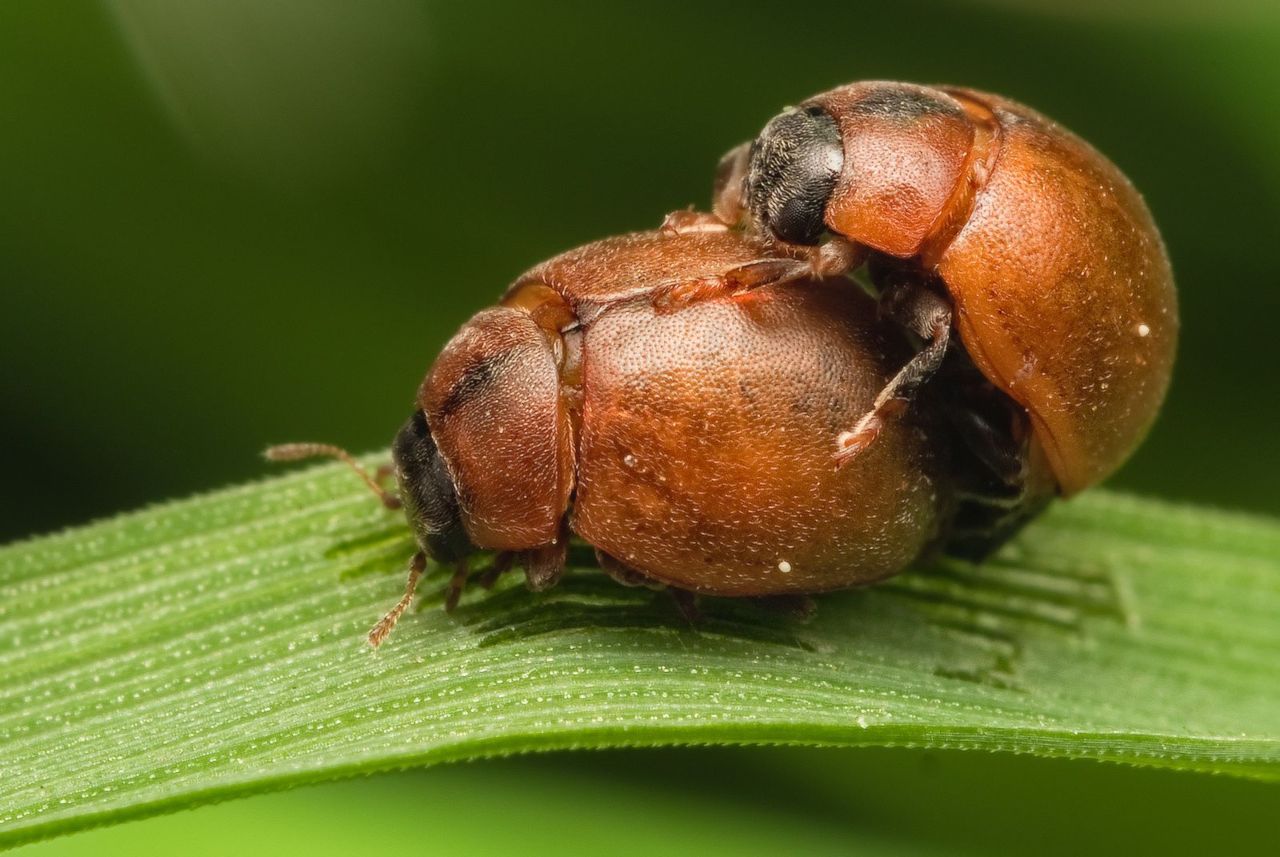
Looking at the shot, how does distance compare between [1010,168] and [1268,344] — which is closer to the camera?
[1010,168]

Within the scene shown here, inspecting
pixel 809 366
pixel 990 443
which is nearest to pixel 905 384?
pixel 809 366

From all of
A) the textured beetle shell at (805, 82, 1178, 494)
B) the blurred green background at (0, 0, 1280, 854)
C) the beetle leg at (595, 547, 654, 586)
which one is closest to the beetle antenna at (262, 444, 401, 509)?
the beetle leg at (595, 547, 654, 586)

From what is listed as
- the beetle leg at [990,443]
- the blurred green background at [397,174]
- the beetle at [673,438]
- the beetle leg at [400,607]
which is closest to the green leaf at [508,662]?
the beetle leg at [400,607]

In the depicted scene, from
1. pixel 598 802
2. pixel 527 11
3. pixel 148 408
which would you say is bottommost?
pixel 598 802

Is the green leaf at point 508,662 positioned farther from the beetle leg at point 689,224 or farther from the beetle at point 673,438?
the beetle leg at point 689,224

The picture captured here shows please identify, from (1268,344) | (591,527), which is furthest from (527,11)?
(1268,344)

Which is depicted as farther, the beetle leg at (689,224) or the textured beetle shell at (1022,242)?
the beetle leg at (689,224)

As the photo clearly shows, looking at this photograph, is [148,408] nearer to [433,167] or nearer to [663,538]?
[433,167]
